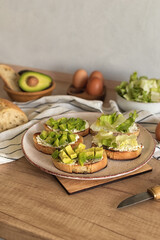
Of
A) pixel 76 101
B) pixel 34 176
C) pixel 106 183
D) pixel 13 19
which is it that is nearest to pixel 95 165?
pixel 106 183

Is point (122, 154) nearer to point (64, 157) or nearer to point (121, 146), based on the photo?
point (121, 146)

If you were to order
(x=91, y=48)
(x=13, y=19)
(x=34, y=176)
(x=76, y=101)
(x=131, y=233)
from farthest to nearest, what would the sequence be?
(x=13, y=19) < (x=91, y=48) < (x=76, y=101) < (x=34, y=176) < (x=131, y=233)

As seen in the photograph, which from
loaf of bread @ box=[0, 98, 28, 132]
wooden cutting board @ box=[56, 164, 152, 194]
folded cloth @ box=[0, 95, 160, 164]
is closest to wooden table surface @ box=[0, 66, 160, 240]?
wooden cutting board @ box=[56, 164, 152, 194]

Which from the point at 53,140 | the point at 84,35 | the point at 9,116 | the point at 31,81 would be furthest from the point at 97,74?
the point at 53,140

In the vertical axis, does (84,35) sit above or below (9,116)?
above

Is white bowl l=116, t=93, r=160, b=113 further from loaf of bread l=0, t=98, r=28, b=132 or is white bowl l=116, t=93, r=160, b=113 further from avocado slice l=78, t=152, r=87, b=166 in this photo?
avocado slice l=78, t=152, r=87, b=166

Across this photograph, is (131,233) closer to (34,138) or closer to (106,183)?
(106,183)
